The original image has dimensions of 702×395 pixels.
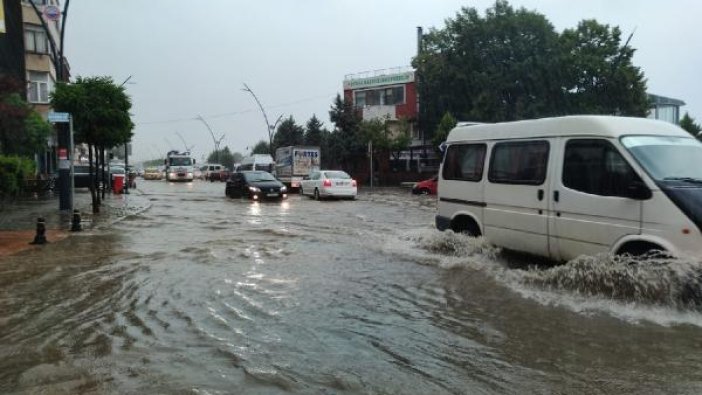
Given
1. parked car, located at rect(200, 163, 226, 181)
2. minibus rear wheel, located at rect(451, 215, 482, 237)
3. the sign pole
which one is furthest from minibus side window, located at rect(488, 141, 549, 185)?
parked car, located at rect(200, 163, 226, 181)

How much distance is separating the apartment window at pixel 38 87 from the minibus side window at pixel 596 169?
37.6 metres

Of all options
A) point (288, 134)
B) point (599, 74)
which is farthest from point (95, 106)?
point (288, 134)

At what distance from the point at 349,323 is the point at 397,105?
46.8 meters

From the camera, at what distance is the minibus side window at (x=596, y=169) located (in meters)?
6.85

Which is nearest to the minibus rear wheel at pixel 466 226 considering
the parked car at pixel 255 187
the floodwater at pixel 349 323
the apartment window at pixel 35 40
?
the floodwater at pixel 349 323

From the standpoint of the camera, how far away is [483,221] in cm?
923

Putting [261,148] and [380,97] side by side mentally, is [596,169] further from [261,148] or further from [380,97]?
[261,148]

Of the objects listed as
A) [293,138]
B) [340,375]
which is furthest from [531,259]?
[293,138]

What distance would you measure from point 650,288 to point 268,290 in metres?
4.51

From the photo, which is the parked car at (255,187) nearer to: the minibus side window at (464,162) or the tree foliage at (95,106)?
the tree foliage at (95,106)

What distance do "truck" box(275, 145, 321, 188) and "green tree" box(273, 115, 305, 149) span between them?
31.9 metres

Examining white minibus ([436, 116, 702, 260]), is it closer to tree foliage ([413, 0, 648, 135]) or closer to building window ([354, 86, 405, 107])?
tree foliage ([413, 0, 648, 135])

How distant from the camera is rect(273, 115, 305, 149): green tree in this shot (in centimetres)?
6944

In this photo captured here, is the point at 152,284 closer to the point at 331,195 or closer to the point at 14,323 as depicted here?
the point at 14,323
